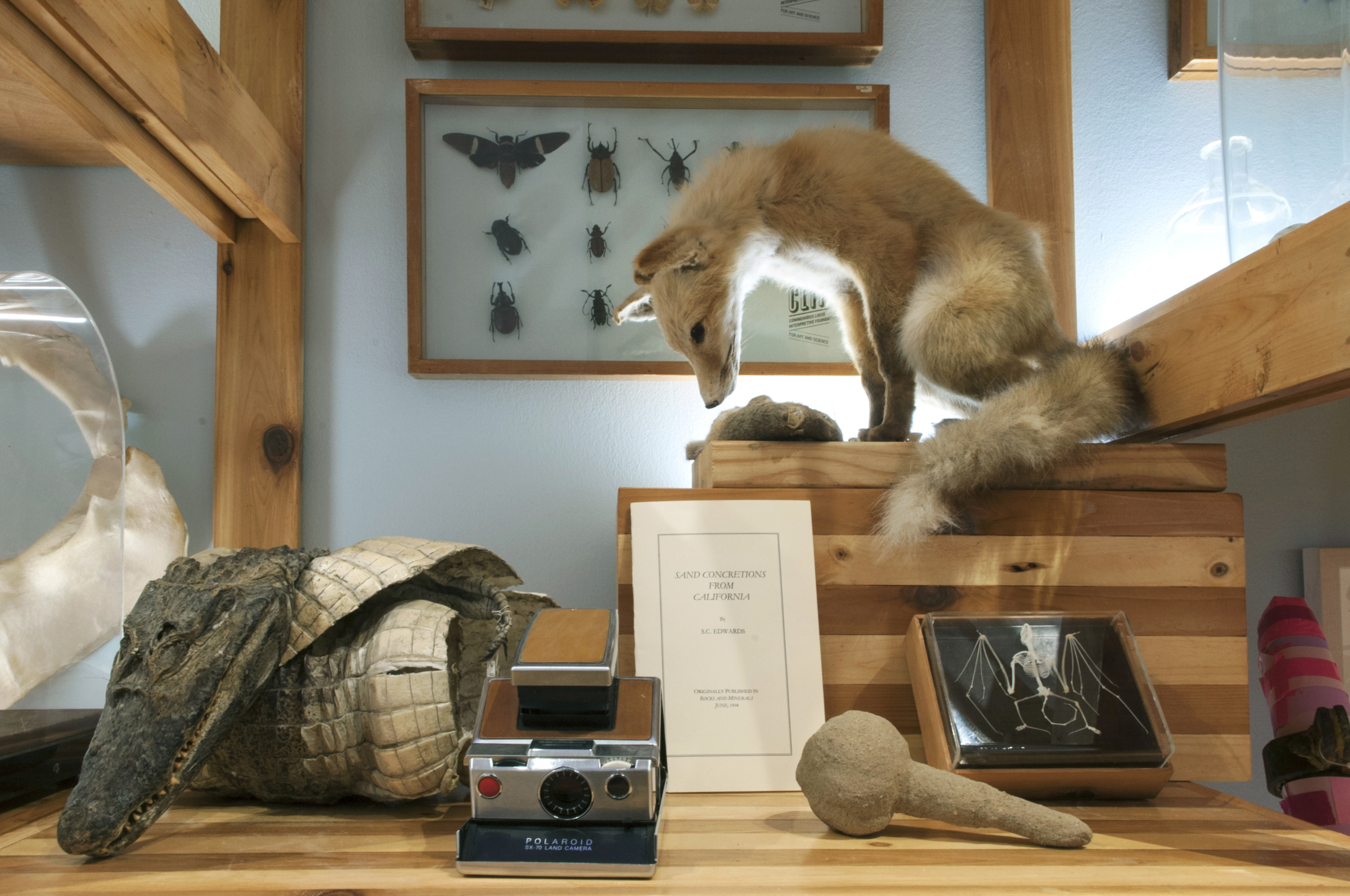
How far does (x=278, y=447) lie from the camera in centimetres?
125

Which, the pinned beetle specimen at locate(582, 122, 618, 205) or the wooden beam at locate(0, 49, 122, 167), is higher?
the pinned beetle specimen at locate(582, 122, 618, 205)

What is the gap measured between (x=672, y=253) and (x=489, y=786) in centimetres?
64

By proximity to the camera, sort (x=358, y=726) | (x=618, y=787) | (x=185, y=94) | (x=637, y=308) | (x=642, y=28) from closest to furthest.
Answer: (x=618, y=787) < (x=358, y=726) < (x=185, y=94) < (x=637, y=308) < (x=642, y=28)

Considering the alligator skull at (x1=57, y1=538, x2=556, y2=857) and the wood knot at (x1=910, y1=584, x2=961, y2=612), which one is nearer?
the alligator skull at (x1=57, y1=538, x2=556, y2=857)

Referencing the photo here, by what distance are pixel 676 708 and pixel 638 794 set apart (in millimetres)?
259

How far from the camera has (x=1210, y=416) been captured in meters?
0.95

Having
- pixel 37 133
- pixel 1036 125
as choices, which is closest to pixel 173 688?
pixel 37 133

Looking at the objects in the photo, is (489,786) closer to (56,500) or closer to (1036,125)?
(56,500)

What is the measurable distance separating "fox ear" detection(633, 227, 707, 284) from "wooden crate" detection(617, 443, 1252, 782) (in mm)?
233

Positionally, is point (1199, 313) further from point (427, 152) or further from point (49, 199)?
point (49, 199)

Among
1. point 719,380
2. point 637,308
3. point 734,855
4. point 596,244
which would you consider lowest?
point 734,855

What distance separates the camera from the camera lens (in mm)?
661

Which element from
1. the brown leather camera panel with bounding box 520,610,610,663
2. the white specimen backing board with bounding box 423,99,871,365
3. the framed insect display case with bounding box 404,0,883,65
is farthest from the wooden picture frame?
the brown leather camera panel with bounding box 520,610,610,663

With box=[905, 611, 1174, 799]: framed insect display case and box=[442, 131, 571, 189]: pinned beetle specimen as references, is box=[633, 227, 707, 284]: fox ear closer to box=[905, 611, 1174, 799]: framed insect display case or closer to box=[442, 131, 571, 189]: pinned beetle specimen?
box=[442, 131, 571, 189]: pinned beetle specimen
